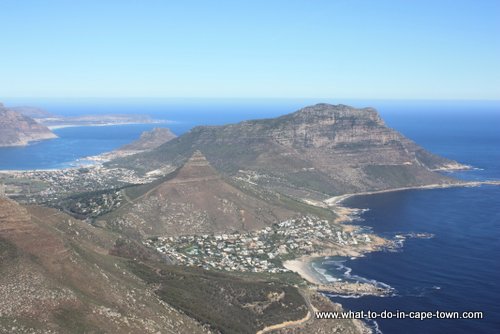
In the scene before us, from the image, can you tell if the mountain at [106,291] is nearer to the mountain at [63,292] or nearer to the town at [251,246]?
the mountain at [63,292]

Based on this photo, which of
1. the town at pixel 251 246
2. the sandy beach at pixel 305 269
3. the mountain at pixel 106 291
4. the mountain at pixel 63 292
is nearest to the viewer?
the mountain at pixel 63 292

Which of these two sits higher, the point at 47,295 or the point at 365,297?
the point at 47,295

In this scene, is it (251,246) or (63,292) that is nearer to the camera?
(63,292)

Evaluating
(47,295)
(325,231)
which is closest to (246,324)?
(47,295)

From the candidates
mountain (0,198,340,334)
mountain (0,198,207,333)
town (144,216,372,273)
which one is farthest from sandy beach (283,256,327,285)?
mountain (0,198,207,333)

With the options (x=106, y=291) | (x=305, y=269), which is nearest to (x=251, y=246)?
(x=305, y=269)

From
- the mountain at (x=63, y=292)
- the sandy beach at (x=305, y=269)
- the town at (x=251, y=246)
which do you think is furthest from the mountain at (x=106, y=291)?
the town at (x=251, y=246)

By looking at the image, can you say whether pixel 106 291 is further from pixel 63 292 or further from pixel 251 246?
pixel 251 246

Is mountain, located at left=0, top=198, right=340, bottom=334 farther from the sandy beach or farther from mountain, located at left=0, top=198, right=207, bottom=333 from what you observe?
the sandy beach

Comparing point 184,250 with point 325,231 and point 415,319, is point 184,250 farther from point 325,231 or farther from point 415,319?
point 415,319
